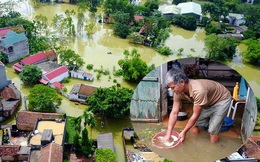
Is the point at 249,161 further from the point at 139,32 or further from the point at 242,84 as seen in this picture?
the point at 139,32

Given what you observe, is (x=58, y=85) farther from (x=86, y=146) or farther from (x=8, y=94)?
(x=86, y=146)

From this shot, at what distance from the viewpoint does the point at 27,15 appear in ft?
63.4

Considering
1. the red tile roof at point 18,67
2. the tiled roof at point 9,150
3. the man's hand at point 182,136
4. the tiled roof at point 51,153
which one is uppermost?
the man's hand at point 182,136

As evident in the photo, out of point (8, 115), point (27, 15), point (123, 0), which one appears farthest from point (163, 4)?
point (8, 115)

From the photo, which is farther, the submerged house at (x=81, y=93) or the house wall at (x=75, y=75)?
the house wall at (x=75, y=75)

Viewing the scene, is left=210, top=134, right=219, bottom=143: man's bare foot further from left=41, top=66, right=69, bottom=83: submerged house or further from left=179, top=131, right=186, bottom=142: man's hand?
left=41, top=66, right=69, bottom=83: submerged house

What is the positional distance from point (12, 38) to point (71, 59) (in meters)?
2.52

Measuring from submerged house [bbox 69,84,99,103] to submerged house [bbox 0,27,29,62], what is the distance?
378 cm

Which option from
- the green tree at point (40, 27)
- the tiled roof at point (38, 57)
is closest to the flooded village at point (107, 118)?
the tiled roof at point (38, 57)

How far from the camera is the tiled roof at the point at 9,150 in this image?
27.2 feet

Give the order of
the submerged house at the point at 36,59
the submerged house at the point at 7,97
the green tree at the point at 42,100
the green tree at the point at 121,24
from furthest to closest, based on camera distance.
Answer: the green tree at the point at 121,24, the submerged house at the point at 36,59, the submerged house at the point at 7,97, the green tree at the point at 42,100

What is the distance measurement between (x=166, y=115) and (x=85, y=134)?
6.17 metres

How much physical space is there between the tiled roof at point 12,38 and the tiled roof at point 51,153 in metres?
6.56

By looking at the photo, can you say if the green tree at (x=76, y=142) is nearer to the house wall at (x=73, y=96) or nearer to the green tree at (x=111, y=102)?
the green tree at (x=111, y=102)
